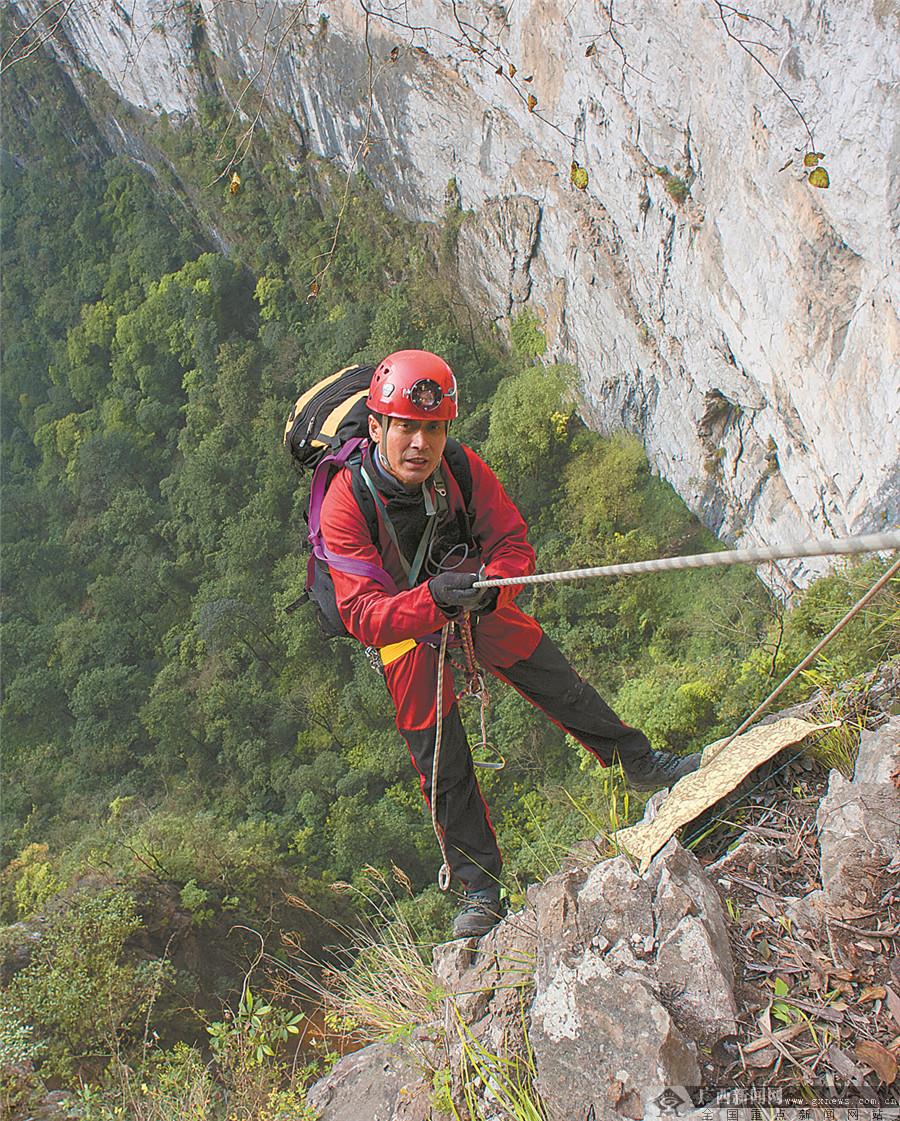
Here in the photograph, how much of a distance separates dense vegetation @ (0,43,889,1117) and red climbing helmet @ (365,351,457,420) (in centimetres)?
179

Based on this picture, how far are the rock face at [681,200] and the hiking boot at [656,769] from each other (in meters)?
2.35

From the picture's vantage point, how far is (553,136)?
8.75 metres

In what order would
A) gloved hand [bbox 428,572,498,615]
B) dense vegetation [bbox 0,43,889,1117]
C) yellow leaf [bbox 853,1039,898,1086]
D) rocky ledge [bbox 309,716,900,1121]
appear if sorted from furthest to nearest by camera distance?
dense vegetation [bbox 0,43,889,1117] < gloved hand [bbox 428,572,498,615] < rocky ledge [bbox 309,716,900,1121] < yellow leaf [bbox 853,1039,898,1086]

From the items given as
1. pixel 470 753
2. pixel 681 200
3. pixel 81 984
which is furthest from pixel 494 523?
pixel 81 984

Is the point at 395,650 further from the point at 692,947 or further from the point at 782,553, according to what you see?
the point at 782,553

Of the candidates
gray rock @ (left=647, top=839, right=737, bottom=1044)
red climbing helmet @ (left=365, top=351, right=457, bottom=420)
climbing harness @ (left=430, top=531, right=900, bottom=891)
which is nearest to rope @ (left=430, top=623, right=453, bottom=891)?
climbing harness @ (left=430, top=531, right=900, bottom=891)

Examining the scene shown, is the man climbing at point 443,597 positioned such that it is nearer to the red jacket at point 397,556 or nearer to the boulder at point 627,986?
the red jacket at point 397,556

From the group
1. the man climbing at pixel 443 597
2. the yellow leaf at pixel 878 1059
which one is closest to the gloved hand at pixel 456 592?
the man climbing at pixel 443 597

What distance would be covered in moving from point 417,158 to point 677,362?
263 inches

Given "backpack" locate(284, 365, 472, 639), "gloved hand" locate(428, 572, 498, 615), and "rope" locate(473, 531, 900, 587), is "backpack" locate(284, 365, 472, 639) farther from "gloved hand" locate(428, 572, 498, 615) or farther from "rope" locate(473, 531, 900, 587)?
"rope" locate(473, 531, 900, 587)

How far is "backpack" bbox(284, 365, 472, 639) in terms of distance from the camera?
259 cm

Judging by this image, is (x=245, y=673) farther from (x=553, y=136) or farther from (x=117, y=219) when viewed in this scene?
(x=117, y=219)

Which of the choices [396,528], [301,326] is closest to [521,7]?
[396,528]

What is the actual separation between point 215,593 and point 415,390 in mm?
13738
